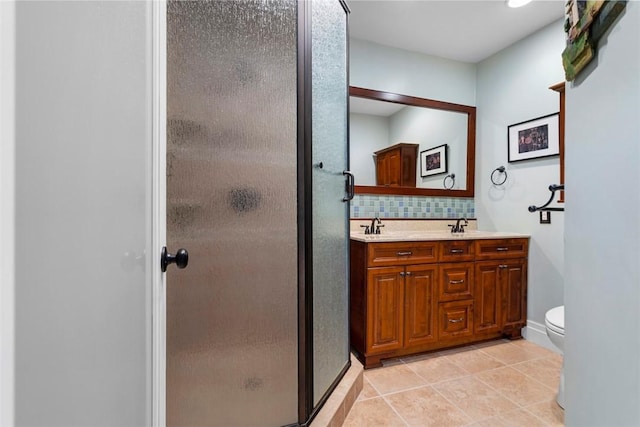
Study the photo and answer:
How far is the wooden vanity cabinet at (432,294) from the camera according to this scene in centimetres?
193

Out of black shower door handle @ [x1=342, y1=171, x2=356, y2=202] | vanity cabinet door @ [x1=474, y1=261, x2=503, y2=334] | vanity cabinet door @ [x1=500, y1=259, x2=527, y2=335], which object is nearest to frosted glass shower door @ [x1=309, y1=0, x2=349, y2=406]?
black shower door handle @ [x1=342, y1=171, x2=356, y2=202]

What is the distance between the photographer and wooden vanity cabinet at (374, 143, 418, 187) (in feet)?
8.41

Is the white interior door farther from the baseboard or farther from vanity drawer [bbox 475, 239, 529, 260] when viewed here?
the baseboard

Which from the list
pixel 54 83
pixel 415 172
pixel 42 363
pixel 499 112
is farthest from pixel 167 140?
pixel 499 112

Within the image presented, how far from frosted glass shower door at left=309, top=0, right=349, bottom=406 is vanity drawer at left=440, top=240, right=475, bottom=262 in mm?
851

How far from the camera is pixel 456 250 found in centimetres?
215

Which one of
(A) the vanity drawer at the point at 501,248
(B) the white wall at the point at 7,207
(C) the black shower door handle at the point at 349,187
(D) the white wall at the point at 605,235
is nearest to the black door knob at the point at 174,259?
(B) the white wall at the point at 7,207

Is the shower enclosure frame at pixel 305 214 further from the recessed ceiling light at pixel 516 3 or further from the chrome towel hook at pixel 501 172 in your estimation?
the chrome towel hook at pixel 501 172

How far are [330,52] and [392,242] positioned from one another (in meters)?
1.19

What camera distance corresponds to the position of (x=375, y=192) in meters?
2.53

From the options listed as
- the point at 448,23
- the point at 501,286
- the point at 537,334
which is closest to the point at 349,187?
the point at 501,286

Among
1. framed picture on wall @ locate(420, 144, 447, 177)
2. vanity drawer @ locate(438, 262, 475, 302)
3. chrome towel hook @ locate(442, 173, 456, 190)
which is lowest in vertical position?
vanity drawer @ locate(438, 262, 475, 302)

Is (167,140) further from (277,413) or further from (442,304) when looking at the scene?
(442,304)

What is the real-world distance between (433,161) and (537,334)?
5.38ft
